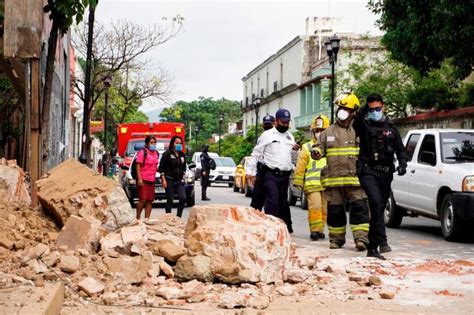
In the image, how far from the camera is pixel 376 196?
10.2 metres

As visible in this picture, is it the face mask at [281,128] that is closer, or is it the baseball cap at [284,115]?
the baseball cap at [284,115]

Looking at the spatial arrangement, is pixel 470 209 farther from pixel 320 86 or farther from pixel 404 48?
pixel 320 86

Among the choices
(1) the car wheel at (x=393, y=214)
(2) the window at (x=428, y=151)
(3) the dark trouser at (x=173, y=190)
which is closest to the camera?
(2) the window at (x=428, y=151)

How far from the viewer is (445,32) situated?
56.7ft

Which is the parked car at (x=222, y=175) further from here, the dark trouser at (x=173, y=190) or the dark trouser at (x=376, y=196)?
the dark trouser at (x=376, y=196)

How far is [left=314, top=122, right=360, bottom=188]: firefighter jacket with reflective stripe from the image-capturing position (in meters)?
11.0

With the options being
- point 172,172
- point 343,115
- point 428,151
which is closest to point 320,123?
point 343,115

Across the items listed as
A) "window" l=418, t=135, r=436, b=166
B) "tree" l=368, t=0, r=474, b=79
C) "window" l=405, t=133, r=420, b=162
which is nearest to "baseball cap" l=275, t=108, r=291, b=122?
"window" l=418, t=135, r=436, b=166

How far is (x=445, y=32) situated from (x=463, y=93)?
10706mm

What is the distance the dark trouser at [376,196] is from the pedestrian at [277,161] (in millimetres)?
1721

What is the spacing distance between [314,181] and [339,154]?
1.91m

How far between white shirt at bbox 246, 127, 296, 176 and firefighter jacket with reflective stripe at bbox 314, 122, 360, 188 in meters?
0.90

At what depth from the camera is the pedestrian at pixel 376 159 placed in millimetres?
10258

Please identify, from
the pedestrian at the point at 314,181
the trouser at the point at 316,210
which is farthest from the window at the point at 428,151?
the trouser at the point at 316,210
